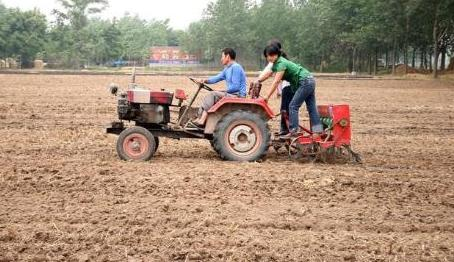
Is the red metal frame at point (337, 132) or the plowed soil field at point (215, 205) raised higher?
the red metal frame at point (337, 132)

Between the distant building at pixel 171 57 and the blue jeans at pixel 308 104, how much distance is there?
84.6m

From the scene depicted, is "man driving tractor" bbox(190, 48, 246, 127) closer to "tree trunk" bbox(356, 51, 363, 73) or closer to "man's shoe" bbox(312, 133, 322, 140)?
"man's shoe" bbox(312, 133, 322, 140)

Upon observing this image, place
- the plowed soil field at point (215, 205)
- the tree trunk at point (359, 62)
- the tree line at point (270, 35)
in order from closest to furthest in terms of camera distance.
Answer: the plowed soil field at point (215, 205), the tree line at point (270, 35), the tree trunk at point (359, 62)

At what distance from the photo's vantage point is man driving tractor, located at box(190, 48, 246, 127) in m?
8.24

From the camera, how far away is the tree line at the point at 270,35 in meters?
53.4

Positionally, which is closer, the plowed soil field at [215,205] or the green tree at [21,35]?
the plowed soil field at [215,205]

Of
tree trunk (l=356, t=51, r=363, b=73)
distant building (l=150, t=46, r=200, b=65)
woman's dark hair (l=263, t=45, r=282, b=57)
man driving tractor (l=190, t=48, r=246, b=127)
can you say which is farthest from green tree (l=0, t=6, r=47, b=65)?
woman's dark hair (l=263, t=45, r=282, b=57)

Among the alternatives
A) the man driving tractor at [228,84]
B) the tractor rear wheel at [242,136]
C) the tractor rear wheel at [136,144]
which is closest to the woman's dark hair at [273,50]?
the man driving tractor at [228,84]

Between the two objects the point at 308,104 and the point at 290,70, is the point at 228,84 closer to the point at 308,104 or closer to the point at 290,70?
the point at 290,70

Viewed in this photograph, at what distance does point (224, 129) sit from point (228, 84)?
31.0 inches

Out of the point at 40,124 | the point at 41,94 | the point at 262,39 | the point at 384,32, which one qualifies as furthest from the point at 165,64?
the point at 40,124

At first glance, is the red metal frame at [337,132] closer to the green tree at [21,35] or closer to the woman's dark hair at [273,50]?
the woman's dark hair at [273,50]

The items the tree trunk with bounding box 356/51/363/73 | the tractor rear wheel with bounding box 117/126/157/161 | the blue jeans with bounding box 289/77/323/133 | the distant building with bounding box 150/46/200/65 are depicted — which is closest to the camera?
the tractor rear wheel with bounding box 117/126/157/161

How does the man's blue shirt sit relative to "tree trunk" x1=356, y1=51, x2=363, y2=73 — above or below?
below
